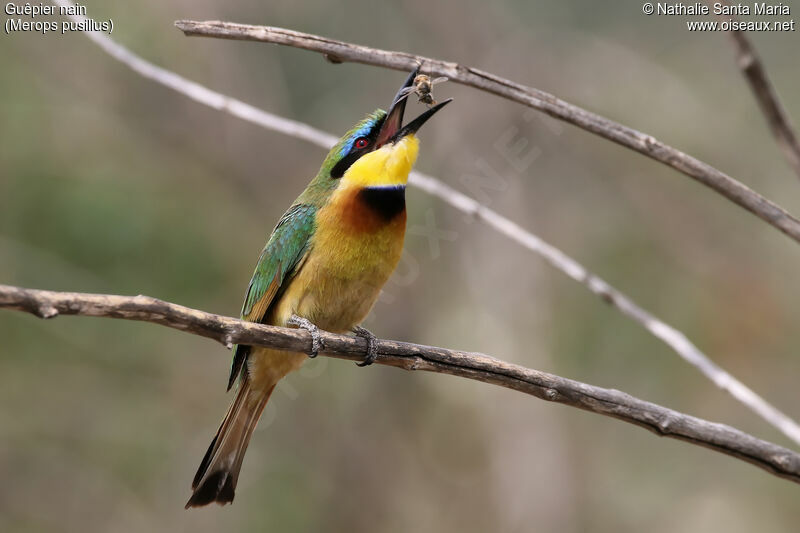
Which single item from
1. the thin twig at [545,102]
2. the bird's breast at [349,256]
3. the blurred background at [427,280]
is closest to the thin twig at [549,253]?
the bird's breast at [349,256]

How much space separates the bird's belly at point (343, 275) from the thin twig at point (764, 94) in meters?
1.32

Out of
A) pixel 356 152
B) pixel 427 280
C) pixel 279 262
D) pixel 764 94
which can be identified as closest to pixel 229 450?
pixel 279 262

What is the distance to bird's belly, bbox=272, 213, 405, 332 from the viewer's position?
112 inches

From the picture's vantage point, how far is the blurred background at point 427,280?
5.02 meters

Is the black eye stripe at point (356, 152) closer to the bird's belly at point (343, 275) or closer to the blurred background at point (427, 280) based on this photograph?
the bird's belly at point (343, 275)

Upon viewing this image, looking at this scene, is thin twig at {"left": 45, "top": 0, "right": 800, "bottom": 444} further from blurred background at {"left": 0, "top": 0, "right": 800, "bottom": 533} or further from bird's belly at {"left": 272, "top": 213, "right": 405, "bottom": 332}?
blurred background at {"left": 0, "top": 0, "right": 800, "bottom": 533}

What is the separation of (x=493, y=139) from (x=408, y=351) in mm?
3399

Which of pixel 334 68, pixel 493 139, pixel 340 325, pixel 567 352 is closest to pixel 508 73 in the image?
pixel 493 139

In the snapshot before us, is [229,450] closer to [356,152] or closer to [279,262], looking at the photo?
[279,262]

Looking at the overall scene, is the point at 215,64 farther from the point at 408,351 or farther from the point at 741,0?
the point at 408,351

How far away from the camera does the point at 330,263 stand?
286cm

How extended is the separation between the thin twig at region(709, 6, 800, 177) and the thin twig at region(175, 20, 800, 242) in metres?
0.15

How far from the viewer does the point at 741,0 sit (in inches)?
197

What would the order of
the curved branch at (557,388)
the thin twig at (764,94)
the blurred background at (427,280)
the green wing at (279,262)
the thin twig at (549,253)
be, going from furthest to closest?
1. the blurred background at (427,280)
2. the green wing at (279,262)
3. the thin twig at (549,253)
4. the curved branch at (557,388)
5. the thin twig at (764,94)
